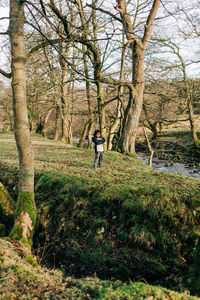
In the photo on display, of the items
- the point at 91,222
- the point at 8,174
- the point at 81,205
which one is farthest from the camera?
the point at 8,174

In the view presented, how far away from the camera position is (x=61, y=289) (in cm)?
286

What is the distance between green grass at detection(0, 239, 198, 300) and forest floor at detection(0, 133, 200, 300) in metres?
0.01

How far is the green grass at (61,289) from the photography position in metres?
2.62

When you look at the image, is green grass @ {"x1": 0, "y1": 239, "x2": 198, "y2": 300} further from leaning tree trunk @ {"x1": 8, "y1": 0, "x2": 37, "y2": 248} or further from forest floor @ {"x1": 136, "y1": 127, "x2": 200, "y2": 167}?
forest floor @ {"x1": 136, "y1": 127, "x2": 200, "y2": 167}

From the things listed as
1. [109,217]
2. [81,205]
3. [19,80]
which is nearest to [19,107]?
[19,80]

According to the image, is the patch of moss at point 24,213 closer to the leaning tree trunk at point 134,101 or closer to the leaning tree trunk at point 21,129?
the leaning tree trunk at point 21,129

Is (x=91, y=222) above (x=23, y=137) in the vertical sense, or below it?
below

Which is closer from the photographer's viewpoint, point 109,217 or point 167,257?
point 167,257

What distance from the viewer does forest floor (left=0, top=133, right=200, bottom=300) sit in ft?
9.47

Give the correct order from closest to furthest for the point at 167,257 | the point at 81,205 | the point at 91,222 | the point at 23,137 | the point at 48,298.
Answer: the point at 48,298 → the point at 167,257 → the point at 23,137 → the point at 91,222 → the point at 81,205

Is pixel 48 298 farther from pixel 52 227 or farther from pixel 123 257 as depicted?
pixel 52 227

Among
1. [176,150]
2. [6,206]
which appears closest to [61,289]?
[6,206]

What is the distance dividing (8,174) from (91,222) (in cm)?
457

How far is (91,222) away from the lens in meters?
5.43
